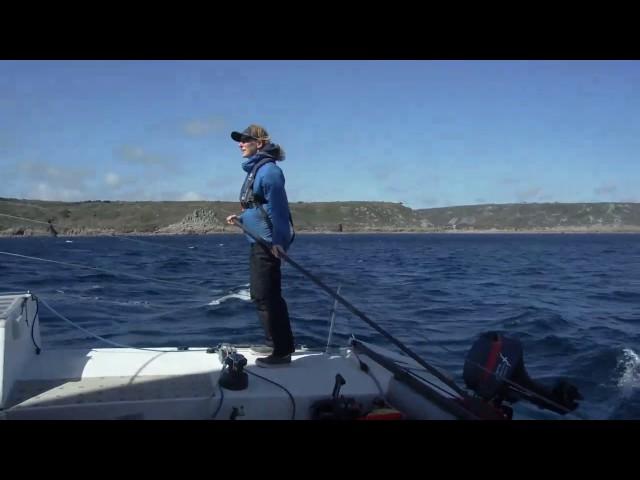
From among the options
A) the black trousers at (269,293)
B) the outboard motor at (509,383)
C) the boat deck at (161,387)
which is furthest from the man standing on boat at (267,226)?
the outboard motor at (509,383)

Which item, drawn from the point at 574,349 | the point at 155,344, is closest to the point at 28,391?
the point at 155,344

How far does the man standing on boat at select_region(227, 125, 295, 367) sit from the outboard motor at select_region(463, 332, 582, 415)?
1.31 metres

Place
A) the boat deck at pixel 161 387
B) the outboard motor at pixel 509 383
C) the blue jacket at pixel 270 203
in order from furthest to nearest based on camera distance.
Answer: the blue jacket at pixel 270 203 < the outboard motor at pixel 509 383 < the boat deck at pixel 161 387

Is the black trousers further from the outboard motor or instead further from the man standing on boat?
the outboard motor

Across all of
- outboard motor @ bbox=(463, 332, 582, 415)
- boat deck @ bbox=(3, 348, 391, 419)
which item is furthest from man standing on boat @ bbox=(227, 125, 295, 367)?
outboard motor @ bbox=(463, 332, 582, 415)

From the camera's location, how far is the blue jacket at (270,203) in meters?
3.76

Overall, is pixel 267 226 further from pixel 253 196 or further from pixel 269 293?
pixel 269 293

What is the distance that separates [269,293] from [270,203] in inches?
24.5

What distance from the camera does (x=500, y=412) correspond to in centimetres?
326

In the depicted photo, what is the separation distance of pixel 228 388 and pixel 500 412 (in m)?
1.63

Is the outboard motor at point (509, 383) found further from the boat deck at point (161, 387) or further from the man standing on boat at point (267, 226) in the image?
the man standing on boat at point (267, 226)
